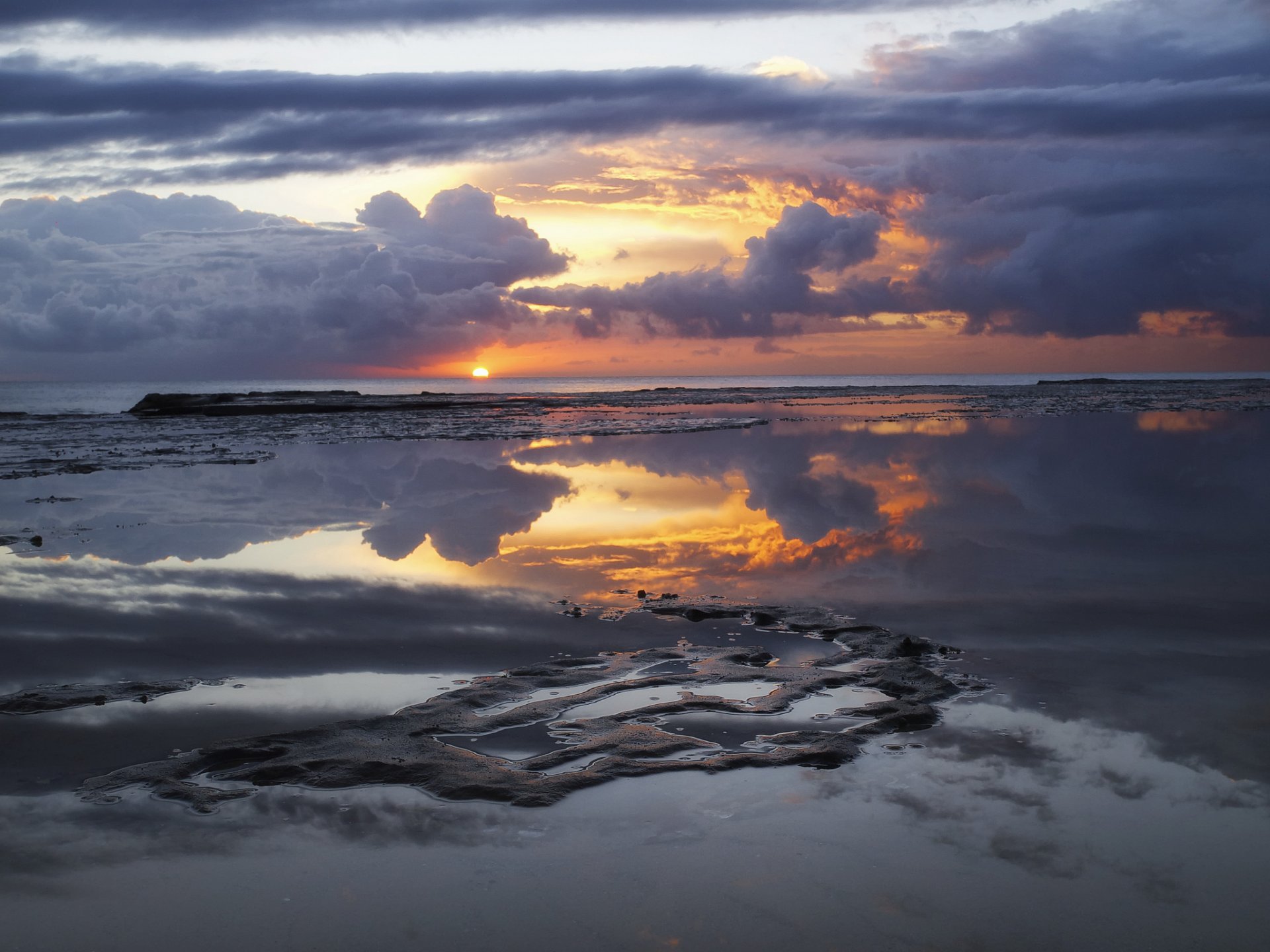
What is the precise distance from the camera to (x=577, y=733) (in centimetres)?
580

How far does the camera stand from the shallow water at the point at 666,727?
3918 millimetres

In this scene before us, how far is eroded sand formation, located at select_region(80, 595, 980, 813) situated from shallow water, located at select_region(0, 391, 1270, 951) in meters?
0.12

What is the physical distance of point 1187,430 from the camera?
31.5 meters

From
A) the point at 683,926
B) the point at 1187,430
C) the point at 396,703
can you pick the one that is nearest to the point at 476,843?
the point at 683,926

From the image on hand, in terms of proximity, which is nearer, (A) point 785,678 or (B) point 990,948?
(B) point 990,948

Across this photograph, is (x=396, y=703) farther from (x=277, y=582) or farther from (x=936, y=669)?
(x=277, y=582)

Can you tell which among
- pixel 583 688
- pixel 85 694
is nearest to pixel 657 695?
pixel 583 688

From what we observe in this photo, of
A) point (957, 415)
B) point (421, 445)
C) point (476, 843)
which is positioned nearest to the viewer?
point (476, 843)

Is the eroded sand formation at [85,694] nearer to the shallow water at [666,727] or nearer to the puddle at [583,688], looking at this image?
the shallow water at [666,727]

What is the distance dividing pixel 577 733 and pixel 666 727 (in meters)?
0.55

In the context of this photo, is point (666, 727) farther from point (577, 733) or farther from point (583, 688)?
point (583, 688)

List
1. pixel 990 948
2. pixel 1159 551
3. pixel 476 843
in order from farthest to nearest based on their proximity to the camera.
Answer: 1. pixel 1159 551
2. pixel 476 843
3. pixel 990 948

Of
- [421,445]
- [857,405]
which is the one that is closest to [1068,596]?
[421,445]

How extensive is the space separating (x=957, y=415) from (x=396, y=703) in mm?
39556
